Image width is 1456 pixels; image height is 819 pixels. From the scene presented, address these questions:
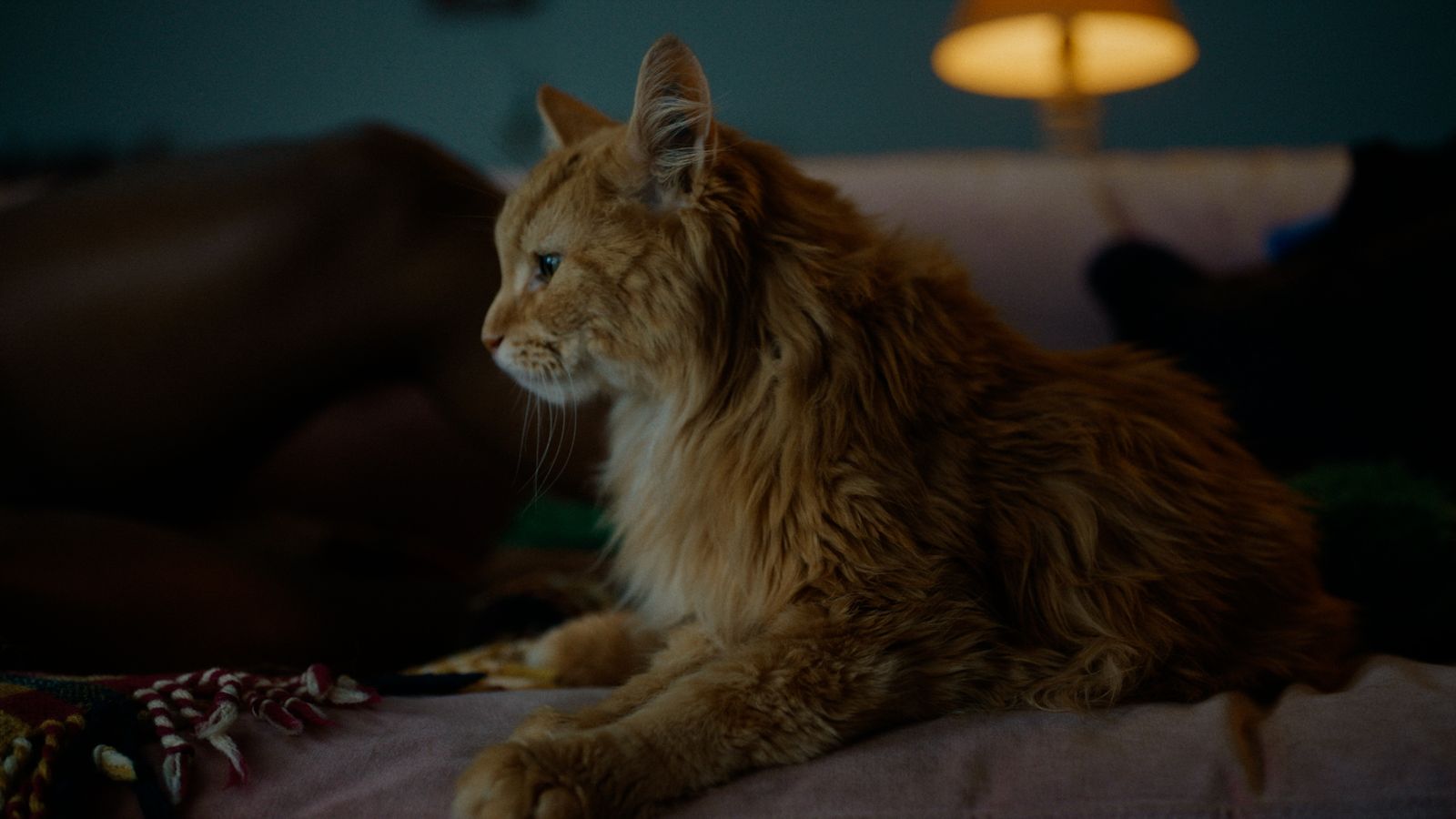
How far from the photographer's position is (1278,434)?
1688 mm

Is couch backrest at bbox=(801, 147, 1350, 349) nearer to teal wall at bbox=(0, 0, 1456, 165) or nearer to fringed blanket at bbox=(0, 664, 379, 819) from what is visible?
teal wall at bbox=(0, 0, 1456, 165)

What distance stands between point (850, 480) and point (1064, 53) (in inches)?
80.7

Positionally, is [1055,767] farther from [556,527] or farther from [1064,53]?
[1064,53]

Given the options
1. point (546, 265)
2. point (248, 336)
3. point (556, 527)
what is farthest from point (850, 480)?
point (556, 527)

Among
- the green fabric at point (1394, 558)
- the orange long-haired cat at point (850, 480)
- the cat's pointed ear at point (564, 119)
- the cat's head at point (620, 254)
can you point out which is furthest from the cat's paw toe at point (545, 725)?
the green fabric at point (1394, 558)

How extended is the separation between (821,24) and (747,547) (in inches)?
98.7

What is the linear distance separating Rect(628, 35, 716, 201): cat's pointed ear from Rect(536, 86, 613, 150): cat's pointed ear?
0.79 ft

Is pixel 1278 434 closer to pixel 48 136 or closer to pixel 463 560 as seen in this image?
pixel 463 560

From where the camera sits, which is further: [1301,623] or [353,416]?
[353,416]

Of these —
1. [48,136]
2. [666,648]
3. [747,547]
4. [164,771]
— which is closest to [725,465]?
[747,547]

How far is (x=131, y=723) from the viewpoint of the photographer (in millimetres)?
820

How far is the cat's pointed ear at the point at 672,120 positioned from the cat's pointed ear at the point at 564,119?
9.4 inches

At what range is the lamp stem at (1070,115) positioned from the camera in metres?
2.57

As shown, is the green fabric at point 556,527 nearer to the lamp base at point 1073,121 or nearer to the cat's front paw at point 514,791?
the cat's front paw at point 514,791
